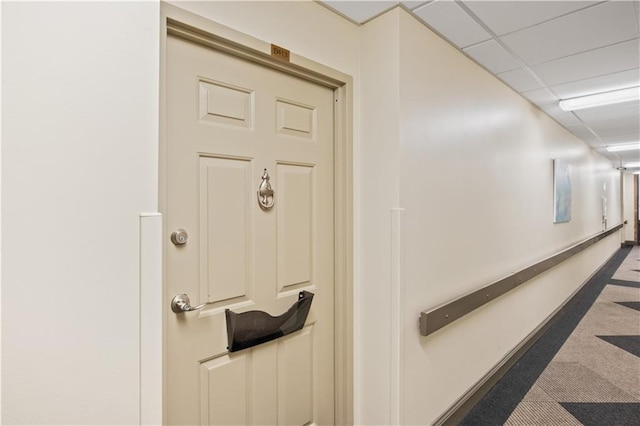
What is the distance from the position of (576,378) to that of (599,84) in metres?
2.63

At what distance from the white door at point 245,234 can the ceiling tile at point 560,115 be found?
3.16 m

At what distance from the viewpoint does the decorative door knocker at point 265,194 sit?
5.44 ft

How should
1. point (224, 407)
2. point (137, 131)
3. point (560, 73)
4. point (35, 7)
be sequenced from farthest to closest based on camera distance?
point (560, 73) < point (224, 407) < point (137, 131) < point (35, 7)

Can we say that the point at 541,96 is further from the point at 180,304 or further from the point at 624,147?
the point at 624,147

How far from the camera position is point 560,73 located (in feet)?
9.42

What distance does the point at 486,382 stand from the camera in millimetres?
2713

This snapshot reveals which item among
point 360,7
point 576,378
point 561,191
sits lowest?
point 576,378

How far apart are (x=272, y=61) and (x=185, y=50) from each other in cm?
42

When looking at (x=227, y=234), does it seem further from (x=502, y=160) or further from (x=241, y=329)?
(x=502, y=160)

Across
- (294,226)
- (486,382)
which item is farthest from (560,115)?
(294,226)

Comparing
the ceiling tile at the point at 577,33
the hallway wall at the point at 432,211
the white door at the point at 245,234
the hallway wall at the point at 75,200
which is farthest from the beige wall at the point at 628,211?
the hallway wall at the point at 75,200

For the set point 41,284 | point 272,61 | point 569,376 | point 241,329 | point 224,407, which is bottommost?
point 569,376

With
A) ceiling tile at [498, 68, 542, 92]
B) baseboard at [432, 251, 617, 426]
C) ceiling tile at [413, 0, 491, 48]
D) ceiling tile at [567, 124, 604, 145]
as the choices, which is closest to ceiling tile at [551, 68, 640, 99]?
ceiling tile at [498, 68, 542, 92]

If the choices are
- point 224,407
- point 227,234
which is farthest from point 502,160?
point 224,407
